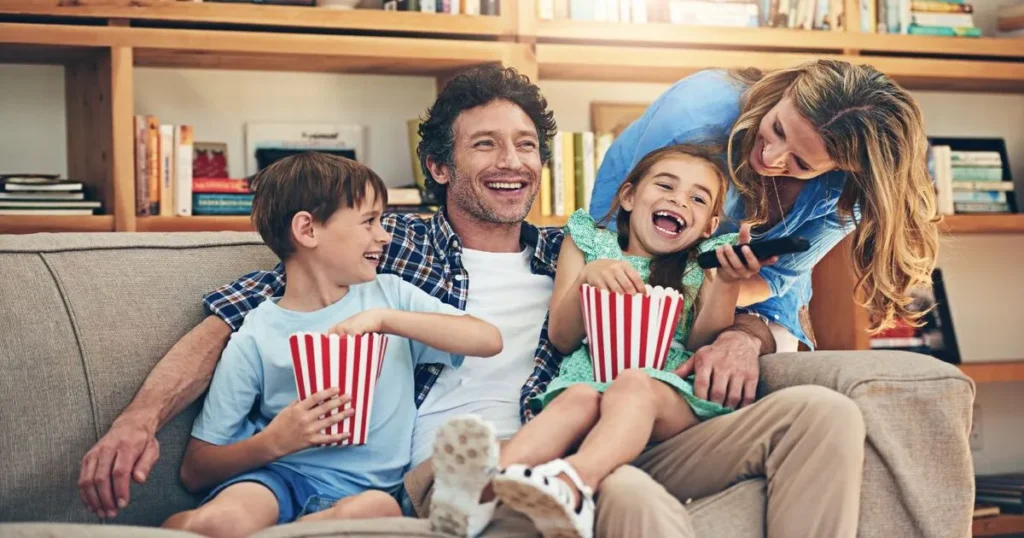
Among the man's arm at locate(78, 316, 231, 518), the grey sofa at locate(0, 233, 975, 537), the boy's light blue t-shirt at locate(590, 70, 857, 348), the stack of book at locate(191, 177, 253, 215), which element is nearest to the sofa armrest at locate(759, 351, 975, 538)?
the grey sofa at locate(0, 233, 975, 537)

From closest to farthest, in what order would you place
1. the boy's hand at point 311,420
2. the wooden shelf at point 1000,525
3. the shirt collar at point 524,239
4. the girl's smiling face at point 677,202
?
1. the boy's hand at point 311,420
2. the girl's smiling face at point 677,202
3. the shirt collar at point 524,239
4. the wooden shelf at point 1000,525

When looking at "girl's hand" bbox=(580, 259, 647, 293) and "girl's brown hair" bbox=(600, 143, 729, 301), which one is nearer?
"girl's hand" bbox=(580, 259, 647, 293)

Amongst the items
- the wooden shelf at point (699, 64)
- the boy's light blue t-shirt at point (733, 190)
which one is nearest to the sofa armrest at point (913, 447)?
the boy's light blue t-shirt at point (733, 190)

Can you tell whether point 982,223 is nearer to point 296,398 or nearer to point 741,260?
point 741,260

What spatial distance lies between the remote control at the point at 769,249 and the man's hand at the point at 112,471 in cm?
99

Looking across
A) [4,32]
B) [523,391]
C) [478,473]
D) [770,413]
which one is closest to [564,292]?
[523,391]

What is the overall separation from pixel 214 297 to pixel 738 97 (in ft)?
3.73

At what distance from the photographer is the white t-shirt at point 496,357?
2.13m

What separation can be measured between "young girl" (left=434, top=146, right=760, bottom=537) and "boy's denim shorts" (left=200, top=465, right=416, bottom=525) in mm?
321

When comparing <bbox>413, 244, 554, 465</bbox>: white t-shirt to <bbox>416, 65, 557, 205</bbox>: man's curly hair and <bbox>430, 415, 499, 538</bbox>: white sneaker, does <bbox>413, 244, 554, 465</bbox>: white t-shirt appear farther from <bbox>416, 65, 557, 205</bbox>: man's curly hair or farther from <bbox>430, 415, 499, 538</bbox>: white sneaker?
<bbox>430, 415, 499, 538</bbox>: white sneaker

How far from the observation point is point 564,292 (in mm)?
2195

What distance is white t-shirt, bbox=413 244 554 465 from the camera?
213 cm

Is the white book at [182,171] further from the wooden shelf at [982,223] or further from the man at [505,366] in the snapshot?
the wooden shelf at [982,223]

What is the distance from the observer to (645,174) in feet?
7.50
